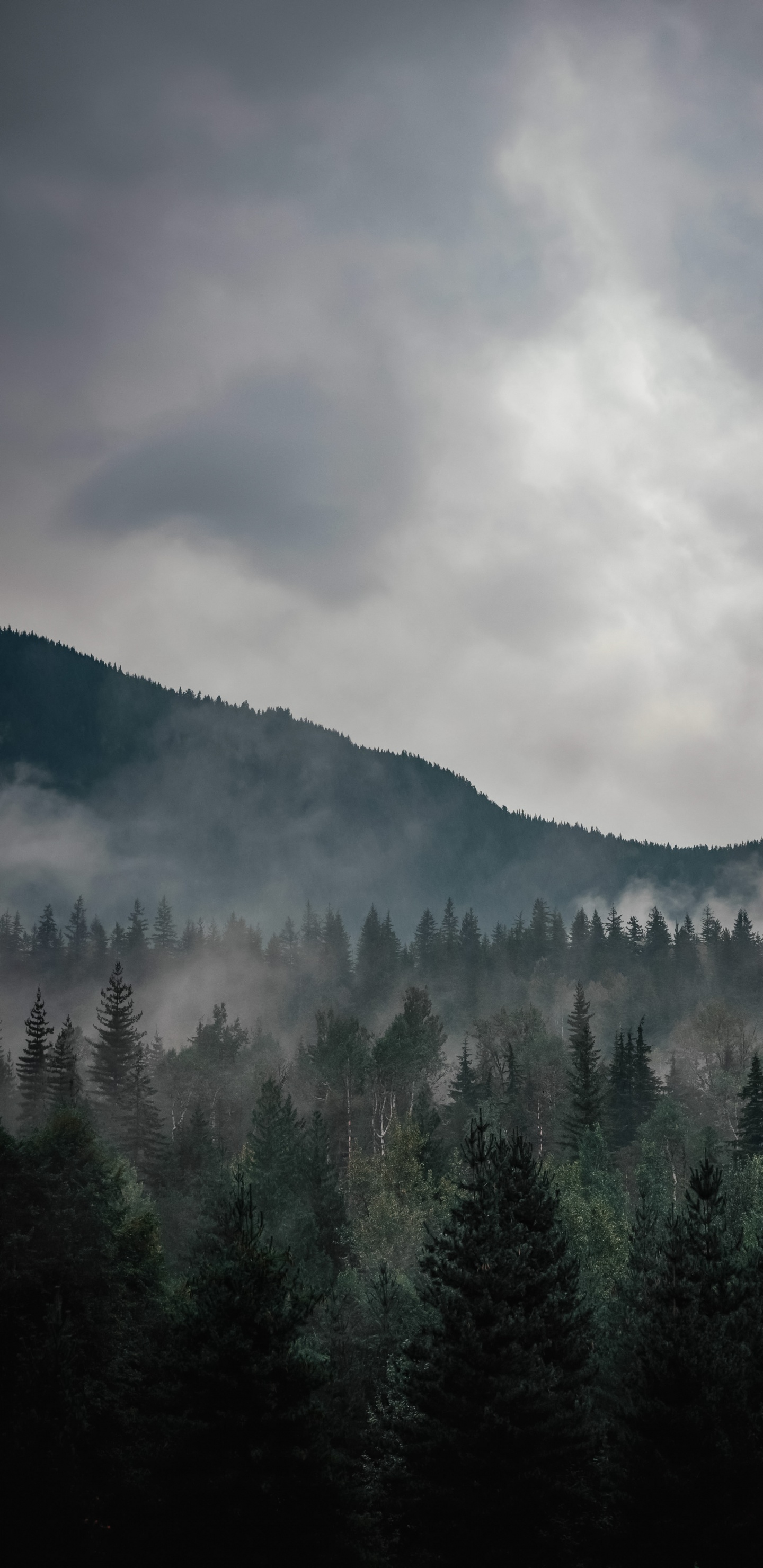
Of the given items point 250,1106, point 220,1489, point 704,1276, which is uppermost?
point 704,1276

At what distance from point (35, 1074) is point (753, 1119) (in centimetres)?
6040

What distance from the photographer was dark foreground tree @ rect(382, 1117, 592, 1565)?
1224 inches

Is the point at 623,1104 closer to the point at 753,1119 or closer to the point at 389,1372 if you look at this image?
the point at 753,1119

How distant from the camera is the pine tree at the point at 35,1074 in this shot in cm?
9012

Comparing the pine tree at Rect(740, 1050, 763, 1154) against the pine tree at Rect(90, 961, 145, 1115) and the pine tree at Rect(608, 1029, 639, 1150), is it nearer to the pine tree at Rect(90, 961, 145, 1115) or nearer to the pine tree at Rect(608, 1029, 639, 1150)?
the pine tree at Rect(608, 1029, 639, 1150)

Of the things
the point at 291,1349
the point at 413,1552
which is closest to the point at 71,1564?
the point at 291,1349

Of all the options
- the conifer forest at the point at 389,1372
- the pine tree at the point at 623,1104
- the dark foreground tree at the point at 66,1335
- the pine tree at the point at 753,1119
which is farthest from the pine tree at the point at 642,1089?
the dark foreground tree at the point at 66,1335

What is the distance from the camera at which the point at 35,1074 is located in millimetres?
91562

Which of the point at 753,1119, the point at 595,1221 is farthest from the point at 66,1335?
the point at 753,1119

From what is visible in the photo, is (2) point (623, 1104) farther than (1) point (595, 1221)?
Yes

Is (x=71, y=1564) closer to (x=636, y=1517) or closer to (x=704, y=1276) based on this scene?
(x=636, y=1517)

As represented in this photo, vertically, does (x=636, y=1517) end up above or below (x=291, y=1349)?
below

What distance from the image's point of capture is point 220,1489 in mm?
27953

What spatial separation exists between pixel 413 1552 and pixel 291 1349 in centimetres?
671
